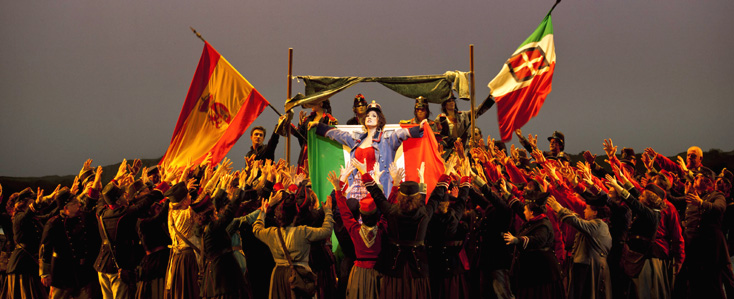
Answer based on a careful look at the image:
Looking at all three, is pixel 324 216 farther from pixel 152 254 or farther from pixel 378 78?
pixel 378 78

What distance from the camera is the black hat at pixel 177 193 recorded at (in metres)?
5.32

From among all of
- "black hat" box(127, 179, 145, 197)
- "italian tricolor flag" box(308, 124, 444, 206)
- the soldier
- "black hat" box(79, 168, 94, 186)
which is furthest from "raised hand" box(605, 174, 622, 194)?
"black hat" box(79, 168, 94, 186)

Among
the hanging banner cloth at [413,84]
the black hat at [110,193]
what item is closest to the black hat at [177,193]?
the black hat at [110,193]

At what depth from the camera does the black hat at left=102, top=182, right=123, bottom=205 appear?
5785mm

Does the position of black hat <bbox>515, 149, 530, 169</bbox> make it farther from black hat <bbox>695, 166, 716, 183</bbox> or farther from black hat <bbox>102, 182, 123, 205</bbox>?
black hat <bbox>102, 182, 123, 205</bbox>

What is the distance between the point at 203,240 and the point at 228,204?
0.43 m

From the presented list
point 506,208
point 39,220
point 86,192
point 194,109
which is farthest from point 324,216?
point 194,109

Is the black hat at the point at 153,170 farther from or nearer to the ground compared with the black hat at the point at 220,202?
farther from the ground

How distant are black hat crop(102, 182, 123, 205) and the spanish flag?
283 centimetres

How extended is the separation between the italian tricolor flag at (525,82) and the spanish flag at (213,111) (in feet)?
12.9

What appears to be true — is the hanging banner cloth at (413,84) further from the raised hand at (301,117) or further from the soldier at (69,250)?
Result: the soldier at (69,250)

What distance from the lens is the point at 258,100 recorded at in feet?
29.9

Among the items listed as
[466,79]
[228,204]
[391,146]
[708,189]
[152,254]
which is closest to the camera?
[228,204]

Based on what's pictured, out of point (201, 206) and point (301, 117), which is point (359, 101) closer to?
point (301, 117)
